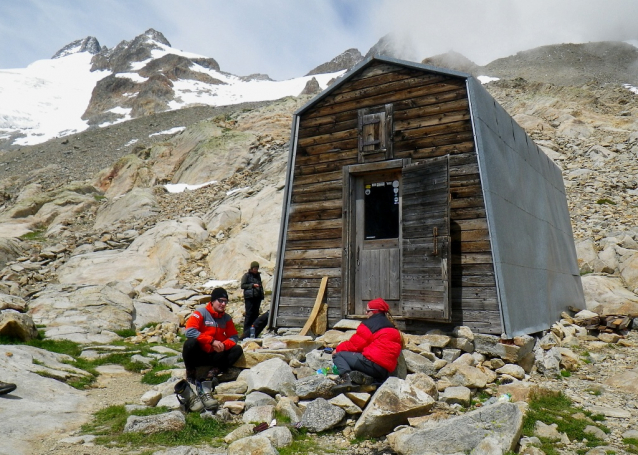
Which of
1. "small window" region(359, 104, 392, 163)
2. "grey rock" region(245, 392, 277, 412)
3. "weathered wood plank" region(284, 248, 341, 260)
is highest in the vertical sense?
"small window" region(359, 104, 392, 163)

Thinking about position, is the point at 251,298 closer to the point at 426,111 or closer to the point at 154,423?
the point at 426,111

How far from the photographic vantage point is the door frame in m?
9.67

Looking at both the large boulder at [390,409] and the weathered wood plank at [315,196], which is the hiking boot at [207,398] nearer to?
the large boulder at [390,409]

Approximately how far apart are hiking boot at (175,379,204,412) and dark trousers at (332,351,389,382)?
1.81m

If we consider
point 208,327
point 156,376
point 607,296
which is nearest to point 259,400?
point 208,327

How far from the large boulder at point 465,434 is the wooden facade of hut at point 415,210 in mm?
3139

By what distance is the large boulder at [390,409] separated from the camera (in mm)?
5559

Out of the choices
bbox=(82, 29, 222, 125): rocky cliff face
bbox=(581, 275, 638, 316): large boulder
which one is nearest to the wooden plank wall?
bbox=(581, 275, 638, 316): large boulder

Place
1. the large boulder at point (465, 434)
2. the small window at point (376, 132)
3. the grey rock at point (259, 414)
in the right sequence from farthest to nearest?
1. the small window at point (376, 132)
2. the grey rock at point (259, 414)
3. the large boulder at point (465, 434)

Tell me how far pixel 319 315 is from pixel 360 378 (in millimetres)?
3412

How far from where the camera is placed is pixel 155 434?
5484 millimetres

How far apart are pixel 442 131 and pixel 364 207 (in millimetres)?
2080

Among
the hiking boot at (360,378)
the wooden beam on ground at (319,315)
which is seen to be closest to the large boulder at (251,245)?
the wooden beam on ground at (319,315)

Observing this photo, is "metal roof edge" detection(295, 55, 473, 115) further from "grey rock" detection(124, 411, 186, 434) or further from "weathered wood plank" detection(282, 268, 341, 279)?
"grey rock" detection(124, 411, 186, 434)
